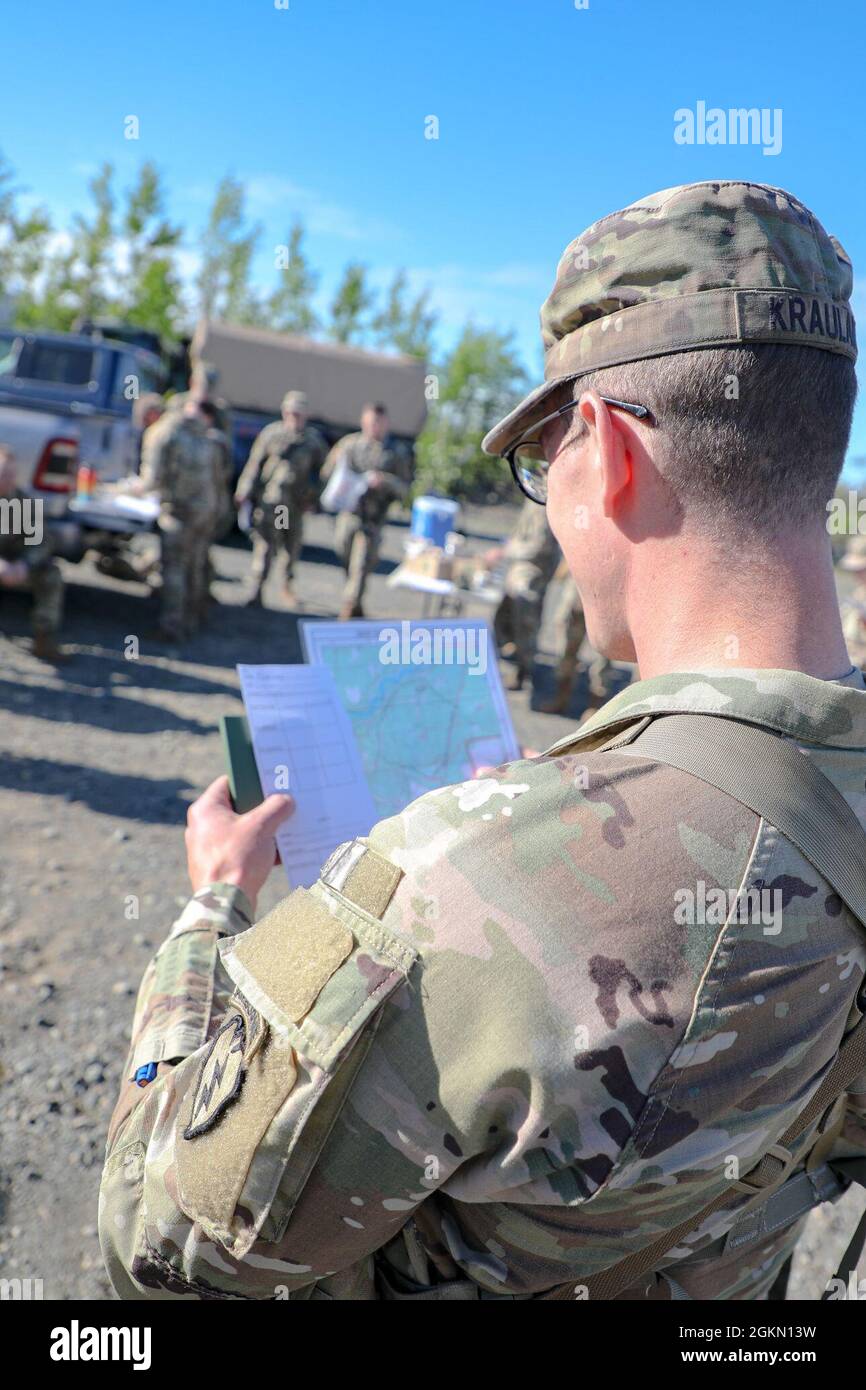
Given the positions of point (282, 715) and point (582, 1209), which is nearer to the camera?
point (582, 1209)

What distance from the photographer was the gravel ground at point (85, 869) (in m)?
2.63

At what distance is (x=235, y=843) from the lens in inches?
58.5

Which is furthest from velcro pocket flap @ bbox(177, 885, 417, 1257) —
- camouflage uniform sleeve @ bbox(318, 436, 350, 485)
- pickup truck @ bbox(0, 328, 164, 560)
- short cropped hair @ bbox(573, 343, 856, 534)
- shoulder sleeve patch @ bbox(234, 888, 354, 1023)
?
camouflage uniform sleeve @ bbox(318, 436, 350, 485)

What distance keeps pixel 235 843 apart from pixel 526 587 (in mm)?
7043

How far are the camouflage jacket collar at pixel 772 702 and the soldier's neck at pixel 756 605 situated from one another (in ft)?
0.12

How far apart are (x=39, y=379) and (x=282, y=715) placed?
1011 cm

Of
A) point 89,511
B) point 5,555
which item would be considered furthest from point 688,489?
point 89,511

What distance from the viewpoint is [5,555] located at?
651cm

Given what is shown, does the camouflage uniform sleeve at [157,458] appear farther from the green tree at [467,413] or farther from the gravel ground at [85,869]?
the green tree at [467,413]

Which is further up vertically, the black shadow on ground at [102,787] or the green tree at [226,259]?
the green tree at [226,259]

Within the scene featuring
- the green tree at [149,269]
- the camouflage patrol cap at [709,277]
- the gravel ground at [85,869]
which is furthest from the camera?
the green tree at [149,269]

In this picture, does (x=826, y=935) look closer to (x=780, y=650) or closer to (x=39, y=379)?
(x=780, y=650)

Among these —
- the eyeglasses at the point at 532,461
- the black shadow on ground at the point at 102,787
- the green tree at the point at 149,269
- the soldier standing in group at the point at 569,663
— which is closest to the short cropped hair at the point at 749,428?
the eyeglasses at the point at 532,461

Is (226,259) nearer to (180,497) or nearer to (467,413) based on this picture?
(467,413)
